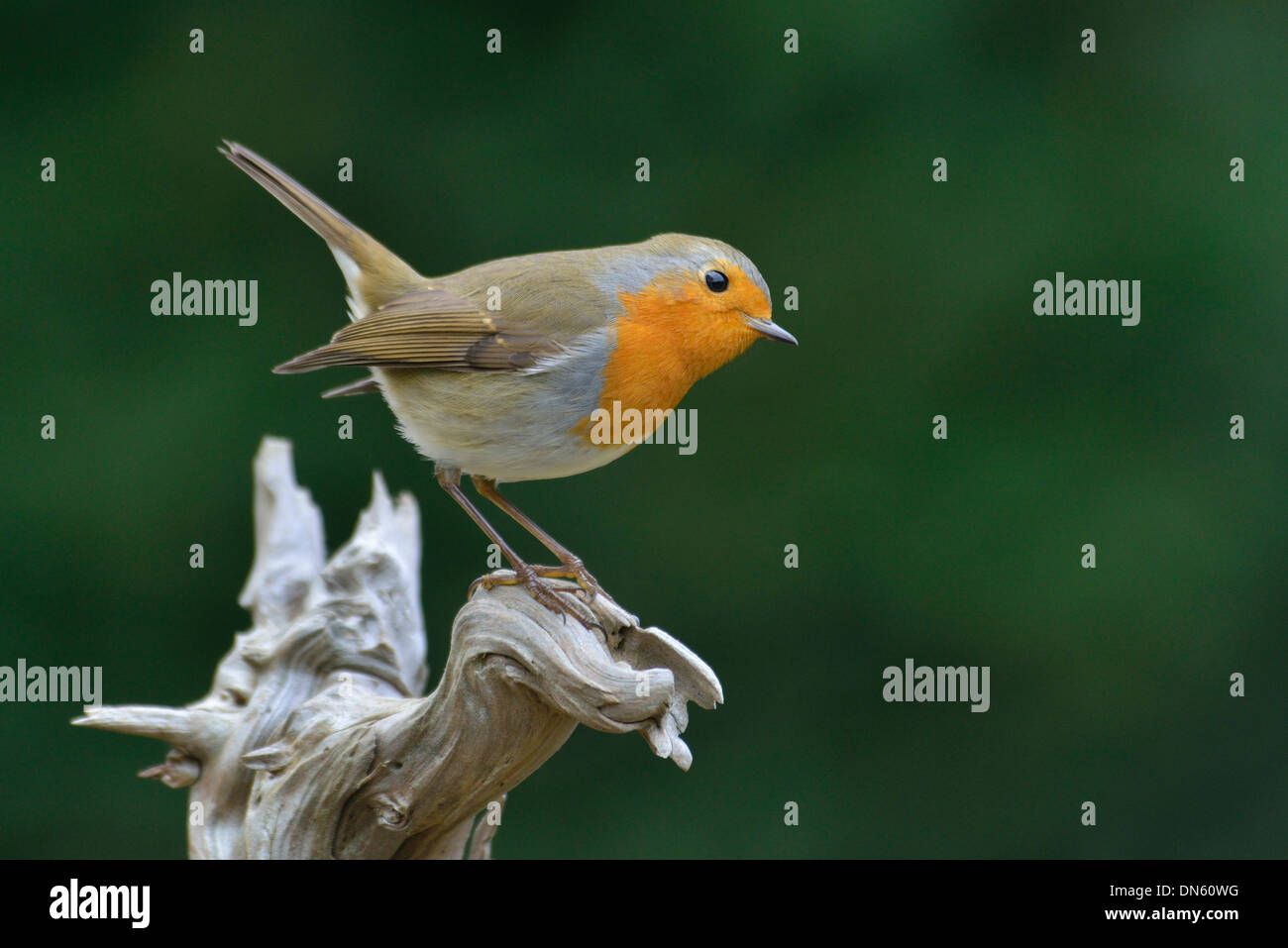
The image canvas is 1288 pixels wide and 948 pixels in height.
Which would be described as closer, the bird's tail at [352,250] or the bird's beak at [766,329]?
the bird's beak at [766,329]

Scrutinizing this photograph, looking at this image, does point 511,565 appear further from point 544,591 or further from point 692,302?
point 692,302

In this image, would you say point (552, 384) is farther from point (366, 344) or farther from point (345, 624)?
point (345, 624)

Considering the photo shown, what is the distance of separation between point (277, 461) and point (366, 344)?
1399 millimetres

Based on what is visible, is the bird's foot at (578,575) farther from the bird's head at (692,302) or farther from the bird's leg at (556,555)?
the bird's head at (692,302)

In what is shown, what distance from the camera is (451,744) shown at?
3.40m

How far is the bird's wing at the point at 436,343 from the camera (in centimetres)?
359

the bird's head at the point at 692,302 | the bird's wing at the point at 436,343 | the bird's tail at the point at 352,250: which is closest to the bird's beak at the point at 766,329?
the bird's head at the point at 692,302

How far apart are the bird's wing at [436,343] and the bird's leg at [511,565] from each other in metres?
0.32

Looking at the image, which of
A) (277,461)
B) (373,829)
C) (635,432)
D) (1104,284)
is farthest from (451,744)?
(1104,284)

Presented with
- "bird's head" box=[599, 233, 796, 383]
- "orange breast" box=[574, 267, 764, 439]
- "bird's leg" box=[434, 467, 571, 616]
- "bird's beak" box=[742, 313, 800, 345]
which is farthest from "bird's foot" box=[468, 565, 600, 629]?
"bird's beak" box=[742, 313, 800, 345]

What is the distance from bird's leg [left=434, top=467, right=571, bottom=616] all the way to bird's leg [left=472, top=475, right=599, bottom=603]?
0.22 feet

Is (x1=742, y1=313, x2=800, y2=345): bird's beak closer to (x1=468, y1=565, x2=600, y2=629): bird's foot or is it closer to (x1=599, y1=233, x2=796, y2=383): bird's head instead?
(x1=599, y1=233, x2=796, y2=383): bird's head

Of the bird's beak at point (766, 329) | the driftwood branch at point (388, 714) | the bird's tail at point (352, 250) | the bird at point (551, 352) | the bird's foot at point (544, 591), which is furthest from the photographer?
the bird's tail at point (352, 250)

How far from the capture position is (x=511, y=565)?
3.62m
